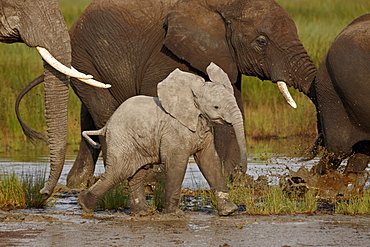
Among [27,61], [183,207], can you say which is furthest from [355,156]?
[27,61]

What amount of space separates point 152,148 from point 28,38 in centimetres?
139

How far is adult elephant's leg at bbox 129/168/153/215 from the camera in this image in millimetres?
7285

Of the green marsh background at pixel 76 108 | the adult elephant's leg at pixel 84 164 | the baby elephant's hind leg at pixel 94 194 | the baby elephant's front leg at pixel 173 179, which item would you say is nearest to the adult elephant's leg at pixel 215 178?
the baby elephant's front leg at pixel 173 179

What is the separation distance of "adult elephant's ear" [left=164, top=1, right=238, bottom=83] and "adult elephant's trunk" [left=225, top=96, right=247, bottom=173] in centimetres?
216

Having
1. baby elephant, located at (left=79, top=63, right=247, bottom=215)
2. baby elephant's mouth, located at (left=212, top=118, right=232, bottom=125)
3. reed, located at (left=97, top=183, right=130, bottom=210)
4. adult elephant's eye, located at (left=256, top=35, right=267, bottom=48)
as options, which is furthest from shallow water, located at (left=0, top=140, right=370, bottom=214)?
baby elephant's mouth, located at (left=212, top=118, right=232, bottom=125)

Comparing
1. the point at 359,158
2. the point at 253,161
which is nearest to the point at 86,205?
the point at 359,158

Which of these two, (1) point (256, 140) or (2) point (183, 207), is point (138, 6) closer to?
(2) point (183, 207)

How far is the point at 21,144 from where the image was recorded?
1288 centimetres

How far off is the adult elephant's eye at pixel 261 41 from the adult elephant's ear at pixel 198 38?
1.16ft

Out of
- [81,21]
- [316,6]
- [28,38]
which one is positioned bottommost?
[28,38]

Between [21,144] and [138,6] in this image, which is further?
[21,144]

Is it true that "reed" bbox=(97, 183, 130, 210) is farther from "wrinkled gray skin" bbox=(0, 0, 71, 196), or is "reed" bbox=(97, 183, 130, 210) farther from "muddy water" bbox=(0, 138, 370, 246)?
"wrinkled gray skin" bbox=(0, 0, 71, 196)

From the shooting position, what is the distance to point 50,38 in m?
6.54

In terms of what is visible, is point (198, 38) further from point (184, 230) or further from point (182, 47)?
point (184, 230)
